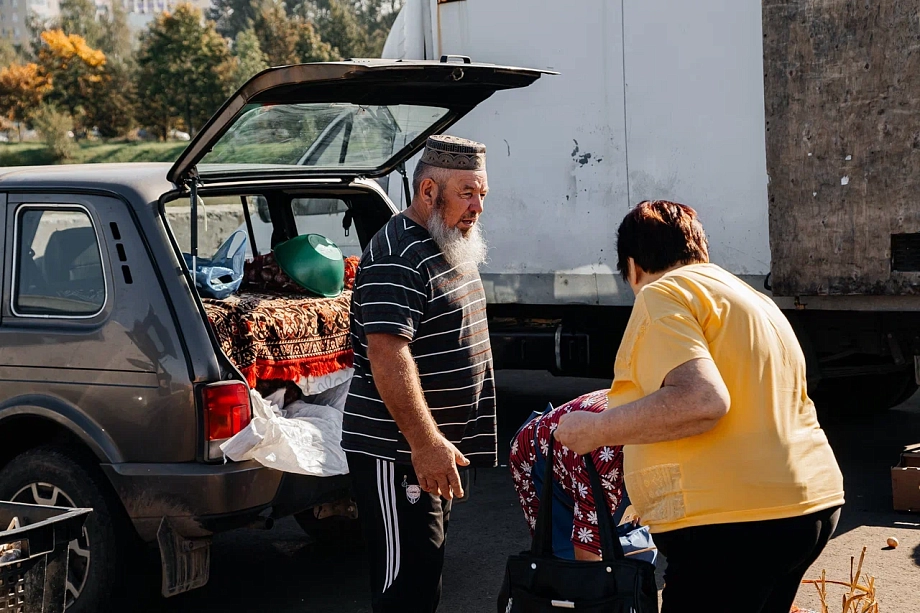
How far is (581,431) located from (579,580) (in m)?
0.37

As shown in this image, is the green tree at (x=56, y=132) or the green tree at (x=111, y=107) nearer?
the green tree at (x=56, y=132)

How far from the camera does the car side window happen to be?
13.3ft

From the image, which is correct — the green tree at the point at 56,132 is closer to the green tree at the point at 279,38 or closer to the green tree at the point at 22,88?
the green tree at the point at 22,88

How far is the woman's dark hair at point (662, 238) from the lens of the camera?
103 inches

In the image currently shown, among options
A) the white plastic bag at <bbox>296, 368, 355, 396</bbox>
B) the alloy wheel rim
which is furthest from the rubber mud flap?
the white plastic bag at <bbox>296, 368, 355, 396</bbox>

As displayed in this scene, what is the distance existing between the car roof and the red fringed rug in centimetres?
49

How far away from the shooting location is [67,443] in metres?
4.12

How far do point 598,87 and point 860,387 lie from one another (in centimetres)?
291

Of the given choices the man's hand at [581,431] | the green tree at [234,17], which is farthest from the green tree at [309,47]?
the man's hand at [581,431]

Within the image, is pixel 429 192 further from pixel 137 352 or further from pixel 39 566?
pixel 39 566

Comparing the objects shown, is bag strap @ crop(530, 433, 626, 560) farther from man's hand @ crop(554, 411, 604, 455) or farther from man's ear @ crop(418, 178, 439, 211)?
man's ear @ crop(418, 178, 439, 211)

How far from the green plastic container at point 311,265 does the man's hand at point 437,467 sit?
1763mm

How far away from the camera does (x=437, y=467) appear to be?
3037 mm

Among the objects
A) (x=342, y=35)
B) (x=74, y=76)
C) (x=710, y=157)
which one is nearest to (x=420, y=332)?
(x=710, y=157)
